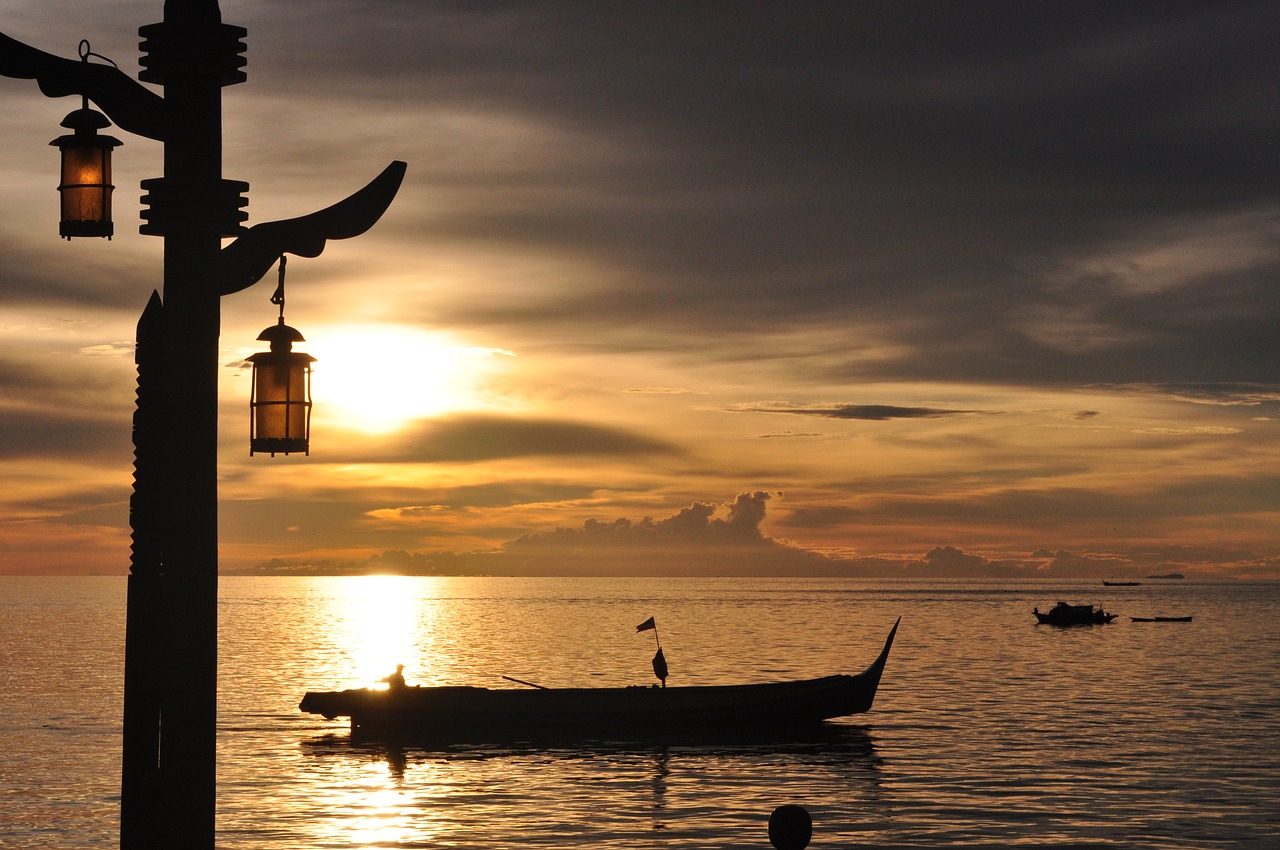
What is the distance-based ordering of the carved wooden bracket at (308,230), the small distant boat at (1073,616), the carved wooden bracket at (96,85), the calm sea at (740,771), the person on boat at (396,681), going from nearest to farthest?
the carved wooden bracket at (96,85)
the carved wooden bracket at (308,230)
the calm sea at (740,771)
the person on boat at (396,681)
the small distant boat at (1073,616)

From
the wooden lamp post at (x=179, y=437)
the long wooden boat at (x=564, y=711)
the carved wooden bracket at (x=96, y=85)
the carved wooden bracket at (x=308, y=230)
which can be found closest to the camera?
the carved wooden bracket at (x=96, y=85)

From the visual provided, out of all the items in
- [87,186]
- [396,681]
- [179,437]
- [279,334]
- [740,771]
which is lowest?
[740,771]

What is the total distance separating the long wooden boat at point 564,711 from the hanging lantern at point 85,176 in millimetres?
40670

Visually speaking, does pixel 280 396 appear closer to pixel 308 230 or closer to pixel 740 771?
pixel 308 230

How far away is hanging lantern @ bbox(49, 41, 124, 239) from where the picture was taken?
308 inches

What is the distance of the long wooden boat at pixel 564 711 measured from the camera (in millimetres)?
47312

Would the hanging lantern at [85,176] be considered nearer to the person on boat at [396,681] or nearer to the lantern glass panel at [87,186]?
the lantern glass panel at [87,186]

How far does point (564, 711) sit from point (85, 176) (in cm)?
4141

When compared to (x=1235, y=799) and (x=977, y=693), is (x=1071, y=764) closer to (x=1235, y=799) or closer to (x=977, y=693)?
(x=1235, y=799)

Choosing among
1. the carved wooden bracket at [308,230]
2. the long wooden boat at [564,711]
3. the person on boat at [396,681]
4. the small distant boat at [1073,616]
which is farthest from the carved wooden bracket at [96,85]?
the small distant boat at [1073,616]

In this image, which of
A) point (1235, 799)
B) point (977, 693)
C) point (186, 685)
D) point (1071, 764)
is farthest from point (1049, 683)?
point (186, 685)

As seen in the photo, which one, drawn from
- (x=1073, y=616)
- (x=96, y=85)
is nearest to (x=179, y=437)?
(x=96, y=85)

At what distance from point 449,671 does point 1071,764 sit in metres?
59.1

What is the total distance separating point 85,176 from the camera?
7.83 meters
